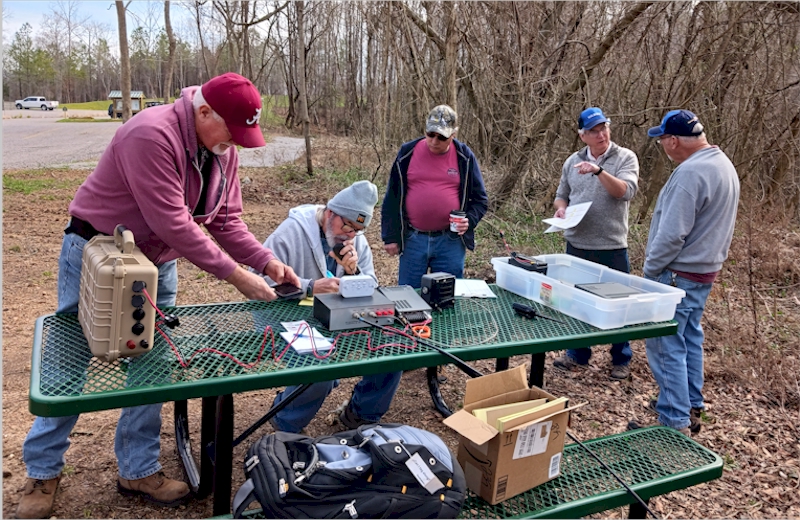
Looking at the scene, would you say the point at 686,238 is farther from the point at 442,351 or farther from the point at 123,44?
the point at 123,44

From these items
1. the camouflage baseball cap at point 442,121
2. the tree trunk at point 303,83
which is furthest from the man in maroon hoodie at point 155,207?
the tree trunk at point 303,83

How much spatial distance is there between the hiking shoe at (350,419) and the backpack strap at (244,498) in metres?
1.41

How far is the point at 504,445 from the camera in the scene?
192 cm

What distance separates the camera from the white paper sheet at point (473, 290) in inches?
113

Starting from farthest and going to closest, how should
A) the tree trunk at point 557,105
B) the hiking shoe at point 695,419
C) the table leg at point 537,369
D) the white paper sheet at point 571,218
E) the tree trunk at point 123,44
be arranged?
the tree trunk at point 123,44
the tree trunk at point 557,105
the white paper sheet at point 571,218
the hiking shoe at point 695,419
the table leg at point 537,369

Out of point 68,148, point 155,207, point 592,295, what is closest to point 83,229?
point 155,207

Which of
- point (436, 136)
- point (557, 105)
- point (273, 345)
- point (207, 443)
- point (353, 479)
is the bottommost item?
point (207, 443)

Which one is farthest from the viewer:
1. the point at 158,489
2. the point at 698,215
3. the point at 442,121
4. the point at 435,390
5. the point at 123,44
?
the point at 123,44

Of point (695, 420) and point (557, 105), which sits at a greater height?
point (557, 105)

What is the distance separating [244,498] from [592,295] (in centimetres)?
164

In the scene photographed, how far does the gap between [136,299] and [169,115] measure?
0.79 m

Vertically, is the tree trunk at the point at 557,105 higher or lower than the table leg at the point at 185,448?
higher

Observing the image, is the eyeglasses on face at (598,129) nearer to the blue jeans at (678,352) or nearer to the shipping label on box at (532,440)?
the blue jeans at (678,352)

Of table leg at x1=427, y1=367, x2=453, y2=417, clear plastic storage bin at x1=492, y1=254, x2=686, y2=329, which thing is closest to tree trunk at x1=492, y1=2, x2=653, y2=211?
clear plastic storage bin at x1=492, y1=254, x2=686, y2=329
